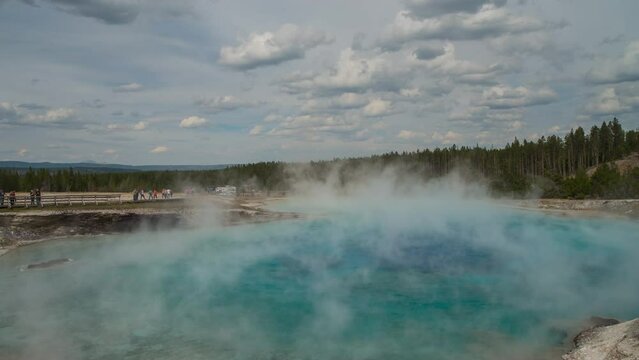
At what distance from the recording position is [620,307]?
12562 millimetres

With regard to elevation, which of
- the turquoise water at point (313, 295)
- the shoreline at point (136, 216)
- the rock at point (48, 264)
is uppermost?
the shoreline at point (136, 216)

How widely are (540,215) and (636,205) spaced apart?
5820mm

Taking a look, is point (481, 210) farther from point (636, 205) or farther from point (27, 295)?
point (27, 295)

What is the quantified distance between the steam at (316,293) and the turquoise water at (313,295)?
5 cm

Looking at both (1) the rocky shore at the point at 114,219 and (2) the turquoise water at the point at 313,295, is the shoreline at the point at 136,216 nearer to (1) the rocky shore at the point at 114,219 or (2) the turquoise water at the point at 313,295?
(1) the rocky shore at the point at 114,219

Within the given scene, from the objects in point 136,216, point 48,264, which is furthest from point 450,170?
point 48,264

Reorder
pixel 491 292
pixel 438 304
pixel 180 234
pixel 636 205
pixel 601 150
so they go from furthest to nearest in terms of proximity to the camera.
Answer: pixel 601 150 → pixel 636 205 → pixel 180 234 → pixel 491 292 → pixel 438 304

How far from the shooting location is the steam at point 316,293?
10375 mm

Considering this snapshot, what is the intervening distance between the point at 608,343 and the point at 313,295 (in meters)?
7.10

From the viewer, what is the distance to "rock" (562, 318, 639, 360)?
28.0 feet

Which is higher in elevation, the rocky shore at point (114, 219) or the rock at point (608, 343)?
the rocky shore at point (114, 219)

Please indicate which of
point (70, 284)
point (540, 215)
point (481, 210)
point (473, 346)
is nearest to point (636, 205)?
point (540, 215)

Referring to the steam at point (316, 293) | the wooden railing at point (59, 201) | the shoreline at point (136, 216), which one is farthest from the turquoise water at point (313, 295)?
the wooden railing at point (59, 201)

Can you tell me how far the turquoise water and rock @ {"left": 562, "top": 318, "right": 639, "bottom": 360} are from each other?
529 millimetres
